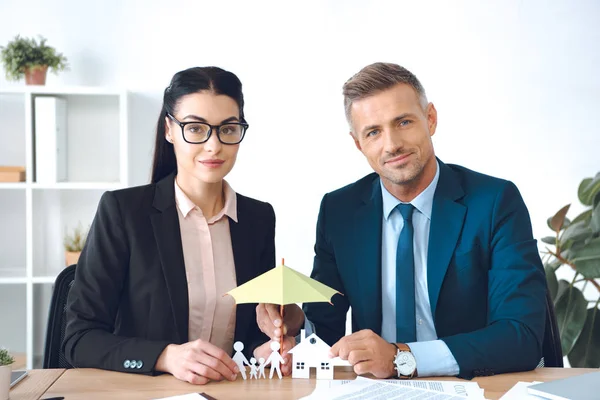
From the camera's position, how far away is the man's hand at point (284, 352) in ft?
5.52

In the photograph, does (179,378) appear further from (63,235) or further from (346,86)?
Answer: (63,235)

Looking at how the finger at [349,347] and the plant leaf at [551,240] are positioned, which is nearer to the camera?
the finger at [349,347]

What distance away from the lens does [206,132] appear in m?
1.97

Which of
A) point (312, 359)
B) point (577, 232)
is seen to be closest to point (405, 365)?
point (312, 359)

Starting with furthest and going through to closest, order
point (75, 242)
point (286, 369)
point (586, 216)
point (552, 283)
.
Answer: point (75, 242)
point (586, 216)
point (552, 283)
point (286, 369)

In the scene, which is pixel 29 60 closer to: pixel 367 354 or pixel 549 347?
pixel 367 354

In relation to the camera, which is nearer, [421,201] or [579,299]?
[421,201]

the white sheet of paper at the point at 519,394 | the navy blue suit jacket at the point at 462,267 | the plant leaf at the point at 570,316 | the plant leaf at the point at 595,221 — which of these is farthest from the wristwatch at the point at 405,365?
the plant leaf at the point at 595,221

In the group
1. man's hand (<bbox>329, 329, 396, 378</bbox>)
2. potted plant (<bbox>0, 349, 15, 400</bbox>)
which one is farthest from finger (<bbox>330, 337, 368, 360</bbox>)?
potted plant (<bbox>0, 349, 15, 400</bbox>)

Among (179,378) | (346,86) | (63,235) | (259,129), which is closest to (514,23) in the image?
(259,129)

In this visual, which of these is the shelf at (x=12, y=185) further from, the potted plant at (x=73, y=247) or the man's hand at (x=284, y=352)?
the man's hand at (x=284, y=352)

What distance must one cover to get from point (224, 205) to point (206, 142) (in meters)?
0.26

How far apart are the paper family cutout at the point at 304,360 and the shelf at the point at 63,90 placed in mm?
2501

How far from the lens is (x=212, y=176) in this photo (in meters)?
1.97
